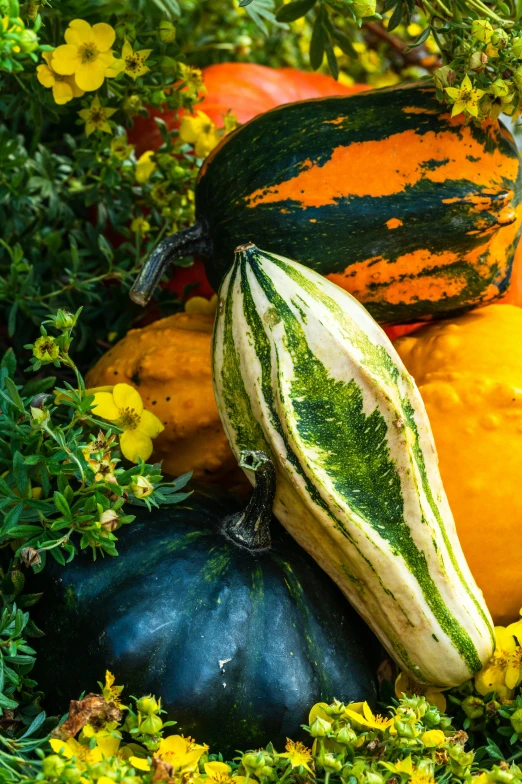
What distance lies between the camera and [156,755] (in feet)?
2.31

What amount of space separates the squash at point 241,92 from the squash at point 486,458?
68 cm

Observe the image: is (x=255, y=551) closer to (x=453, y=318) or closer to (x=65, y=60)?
(x=453, y=318)

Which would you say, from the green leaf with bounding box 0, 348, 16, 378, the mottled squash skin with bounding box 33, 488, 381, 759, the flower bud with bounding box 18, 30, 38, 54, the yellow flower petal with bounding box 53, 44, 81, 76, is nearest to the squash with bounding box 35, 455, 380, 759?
the mottled squash skin with bounding box 33, 488, 381, 759

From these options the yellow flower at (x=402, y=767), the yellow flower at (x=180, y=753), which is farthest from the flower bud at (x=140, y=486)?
the yellow flower at (x=402, y=767)

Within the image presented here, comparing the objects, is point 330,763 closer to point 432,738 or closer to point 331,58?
point 432,738

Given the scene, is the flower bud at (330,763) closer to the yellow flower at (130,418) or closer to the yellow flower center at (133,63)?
the yellow flower at (130,418)

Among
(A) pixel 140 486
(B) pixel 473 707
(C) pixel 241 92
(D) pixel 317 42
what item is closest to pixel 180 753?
(A) pixel 140 486

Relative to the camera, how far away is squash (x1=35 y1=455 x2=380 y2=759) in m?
0.85

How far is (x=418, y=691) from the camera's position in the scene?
0.96 m

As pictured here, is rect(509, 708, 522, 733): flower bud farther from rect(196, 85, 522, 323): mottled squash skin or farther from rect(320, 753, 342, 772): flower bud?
rect(196, 85, 522, 323): mottled squash skin

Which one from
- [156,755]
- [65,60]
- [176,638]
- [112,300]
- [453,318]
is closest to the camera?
[156,755]

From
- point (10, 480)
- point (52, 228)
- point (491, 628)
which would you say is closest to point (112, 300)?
point (52, 228)

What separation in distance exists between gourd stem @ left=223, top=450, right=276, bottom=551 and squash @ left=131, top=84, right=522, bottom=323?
1.02ft

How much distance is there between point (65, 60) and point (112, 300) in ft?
1.29
